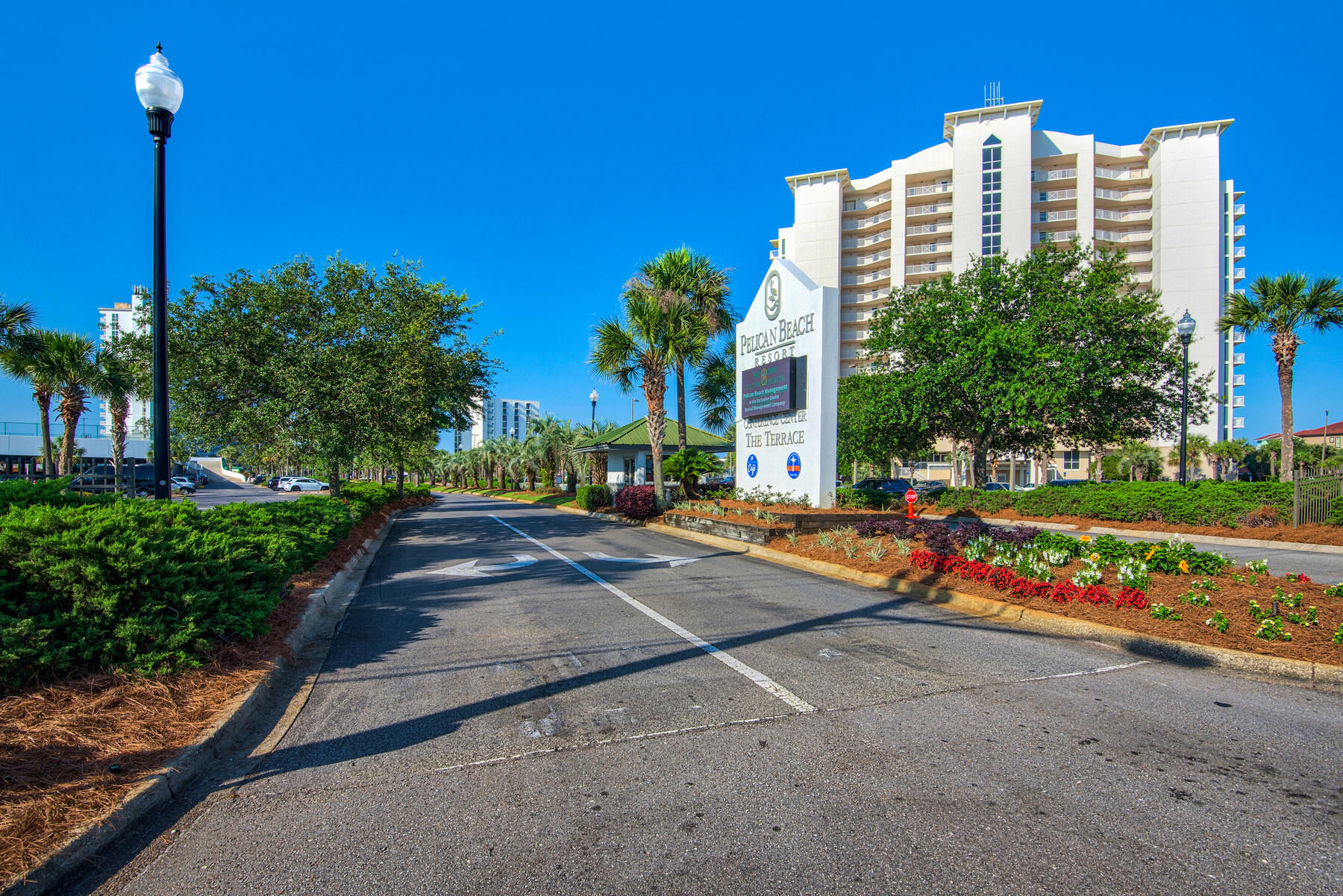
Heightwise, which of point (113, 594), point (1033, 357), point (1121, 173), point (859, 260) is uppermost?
point (1121, 173)

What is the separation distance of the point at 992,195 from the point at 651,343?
202ft

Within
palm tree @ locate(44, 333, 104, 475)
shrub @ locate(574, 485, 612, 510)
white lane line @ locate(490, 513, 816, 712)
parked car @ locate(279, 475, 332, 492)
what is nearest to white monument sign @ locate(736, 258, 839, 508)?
white lane line @ locate(490, 513, 816, 712)

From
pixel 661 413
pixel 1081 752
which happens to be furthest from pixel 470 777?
pixel 661 413

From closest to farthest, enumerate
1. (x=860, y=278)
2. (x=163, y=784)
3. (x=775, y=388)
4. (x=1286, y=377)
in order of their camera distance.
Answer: (x=163, y=784)
(x=775, y=388)
(x=1286, y=377)
(x=860, y=278)

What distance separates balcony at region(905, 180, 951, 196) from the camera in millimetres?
75438

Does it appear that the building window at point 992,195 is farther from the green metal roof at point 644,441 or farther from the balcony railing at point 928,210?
the green metal roof at point 644,441

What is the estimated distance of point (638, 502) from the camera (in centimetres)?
2444

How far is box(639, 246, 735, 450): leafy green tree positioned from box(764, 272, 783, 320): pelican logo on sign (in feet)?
15.9

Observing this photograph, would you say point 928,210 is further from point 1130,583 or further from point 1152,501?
point 1130,583

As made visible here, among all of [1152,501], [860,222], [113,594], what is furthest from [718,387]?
[860,222]

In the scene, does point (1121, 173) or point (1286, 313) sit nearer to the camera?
point (1286, 313)

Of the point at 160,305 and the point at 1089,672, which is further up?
the point at 160,305

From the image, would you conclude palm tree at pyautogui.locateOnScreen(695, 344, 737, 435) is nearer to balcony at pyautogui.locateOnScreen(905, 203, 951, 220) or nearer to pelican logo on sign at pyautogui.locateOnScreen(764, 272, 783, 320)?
pelican logo on sign at pyautogui.locateOnScreen(764, 272, 783, 320)

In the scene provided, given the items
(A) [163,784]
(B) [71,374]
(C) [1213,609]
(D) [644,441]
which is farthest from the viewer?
(D) [644,441]
